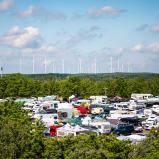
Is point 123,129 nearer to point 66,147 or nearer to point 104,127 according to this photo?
point 104,127

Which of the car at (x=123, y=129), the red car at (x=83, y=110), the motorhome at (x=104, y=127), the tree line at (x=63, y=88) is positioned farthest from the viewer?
the tree line at (x=63, y=88)

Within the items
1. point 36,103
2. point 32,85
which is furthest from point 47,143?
point 32,85

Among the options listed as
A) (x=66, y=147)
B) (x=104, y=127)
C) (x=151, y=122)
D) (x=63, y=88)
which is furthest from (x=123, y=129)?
(x=63, y=88)

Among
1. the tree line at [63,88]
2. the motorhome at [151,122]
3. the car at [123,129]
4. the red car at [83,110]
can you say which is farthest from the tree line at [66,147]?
the tree line at [63,88]

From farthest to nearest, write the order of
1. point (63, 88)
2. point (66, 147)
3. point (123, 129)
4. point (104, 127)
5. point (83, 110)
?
point (63, 88)
point (83, 110)
point (123, 129)
point (104, 127)
point (66, 147)

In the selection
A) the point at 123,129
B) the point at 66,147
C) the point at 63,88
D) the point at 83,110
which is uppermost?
the point at 63,88

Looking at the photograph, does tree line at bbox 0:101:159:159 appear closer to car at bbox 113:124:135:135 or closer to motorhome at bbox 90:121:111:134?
motorhome at bbox 90:121:111:134

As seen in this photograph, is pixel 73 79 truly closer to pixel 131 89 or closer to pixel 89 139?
pixel 131 89

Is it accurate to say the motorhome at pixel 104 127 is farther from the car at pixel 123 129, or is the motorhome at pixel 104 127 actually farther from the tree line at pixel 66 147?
the tree line at pixel 66 147
